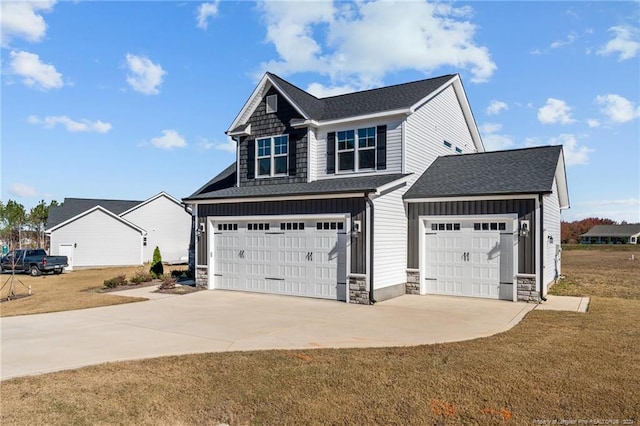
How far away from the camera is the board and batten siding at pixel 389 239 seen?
12962mm

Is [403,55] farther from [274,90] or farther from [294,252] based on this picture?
[294,252]

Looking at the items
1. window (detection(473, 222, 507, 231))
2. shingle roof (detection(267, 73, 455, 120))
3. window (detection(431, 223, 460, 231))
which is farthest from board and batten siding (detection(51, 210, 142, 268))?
window (detection(473, 222, 507, 231))

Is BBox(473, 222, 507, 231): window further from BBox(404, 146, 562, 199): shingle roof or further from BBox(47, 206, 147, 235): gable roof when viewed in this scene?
BBox(47, 206, 147, 235): gable roof

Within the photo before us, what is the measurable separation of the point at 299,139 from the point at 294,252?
4920mm

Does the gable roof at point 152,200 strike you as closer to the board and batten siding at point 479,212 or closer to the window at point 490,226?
the board and batten siding at point 479,212

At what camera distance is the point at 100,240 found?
104ft

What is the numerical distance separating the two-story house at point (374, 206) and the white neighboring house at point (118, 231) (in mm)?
18908

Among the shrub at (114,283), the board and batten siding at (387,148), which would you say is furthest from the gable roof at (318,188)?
the shrub at (114,283)

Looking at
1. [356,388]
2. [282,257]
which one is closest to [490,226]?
[282,257]

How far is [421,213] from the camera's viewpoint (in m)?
14.7

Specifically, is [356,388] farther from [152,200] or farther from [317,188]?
[152,200]

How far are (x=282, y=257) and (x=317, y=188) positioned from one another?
267cm

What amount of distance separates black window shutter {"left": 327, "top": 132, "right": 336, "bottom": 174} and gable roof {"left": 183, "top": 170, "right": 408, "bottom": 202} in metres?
0.55

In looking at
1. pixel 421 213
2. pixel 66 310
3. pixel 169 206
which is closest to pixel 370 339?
pixel 421 213
